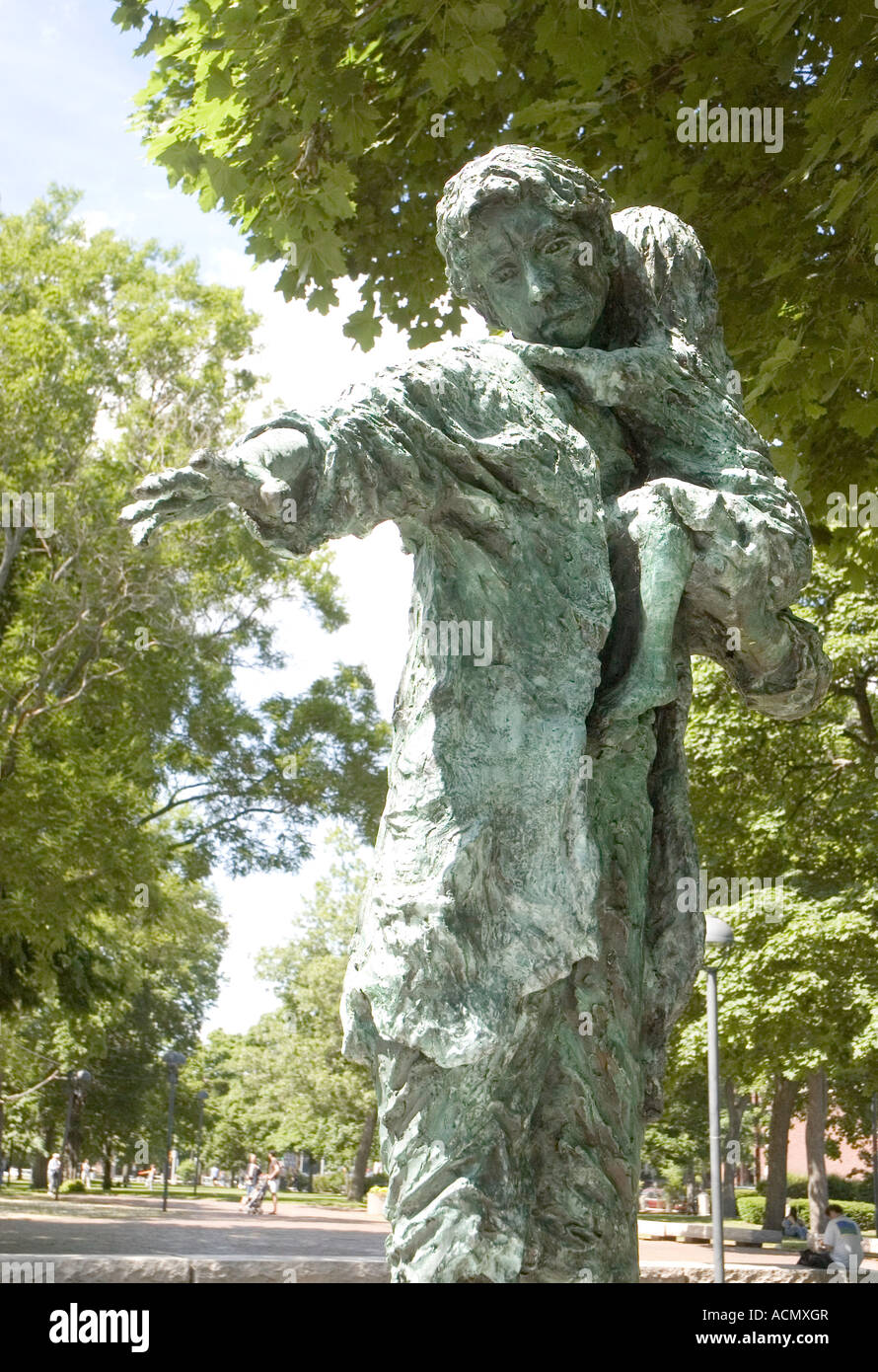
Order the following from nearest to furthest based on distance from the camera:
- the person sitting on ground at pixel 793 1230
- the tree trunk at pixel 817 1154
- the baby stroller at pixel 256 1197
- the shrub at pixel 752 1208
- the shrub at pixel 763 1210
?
the tree trunk at pixel 817 1154 → the person sitting on ground at pixel 793 1230 → the baby stroller at pixel 256 1197 → the shrub at pixel 763 1210 → the shrub at pixel 752 1208

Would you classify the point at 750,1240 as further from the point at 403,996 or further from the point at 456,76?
→ the point at 403,996

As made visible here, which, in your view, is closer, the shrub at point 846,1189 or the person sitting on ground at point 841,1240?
the person sitting on ground at point 841,1240

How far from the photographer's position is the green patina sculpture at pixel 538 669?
2.65 meters

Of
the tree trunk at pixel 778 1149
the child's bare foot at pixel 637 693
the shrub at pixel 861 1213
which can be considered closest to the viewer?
the child's bare foot at pixel 637 693

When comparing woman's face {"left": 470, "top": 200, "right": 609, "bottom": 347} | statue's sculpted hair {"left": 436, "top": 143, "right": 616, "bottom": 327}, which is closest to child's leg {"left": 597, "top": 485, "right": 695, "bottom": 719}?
woman's face {"left": 470, "top": 200, "right": 609, "bottom": 347}

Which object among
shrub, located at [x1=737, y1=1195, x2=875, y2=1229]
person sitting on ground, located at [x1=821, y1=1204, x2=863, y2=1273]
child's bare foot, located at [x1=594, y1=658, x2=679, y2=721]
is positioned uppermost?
child's bare foot, located at [x1=594, y1=658, x2=679, y2=721]

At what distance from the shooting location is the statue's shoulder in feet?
11.4

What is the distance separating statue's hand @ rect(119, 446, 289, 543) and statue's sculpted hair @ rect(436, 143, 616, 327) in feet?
3.36

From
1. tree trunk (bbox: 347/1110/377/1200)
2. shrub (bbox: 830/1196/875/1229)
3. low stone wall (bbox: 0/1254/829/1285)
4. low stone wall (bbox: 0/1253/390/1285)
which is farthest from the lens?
tree trunk (bbox: 347/1110/377/1200)

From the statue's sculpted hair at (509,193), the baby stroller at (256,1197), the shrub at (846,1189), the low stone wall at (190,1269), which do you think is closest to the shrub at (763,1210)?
the shrub at (846,1189)

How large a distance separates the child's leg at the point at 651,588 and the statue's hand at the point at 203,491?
0.84 m

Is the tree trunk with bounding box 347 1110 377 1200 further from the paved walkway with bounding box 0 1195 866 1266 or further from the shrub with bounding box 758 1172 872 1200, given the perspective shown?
the paved walkway with bounding box 0 1195 866 1266

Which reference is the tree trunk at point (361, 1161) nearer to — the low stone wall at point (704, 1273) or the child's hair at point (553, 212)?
the low stone wall at point (704, 1273)

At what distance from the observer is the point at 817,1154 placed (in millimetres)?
30172
